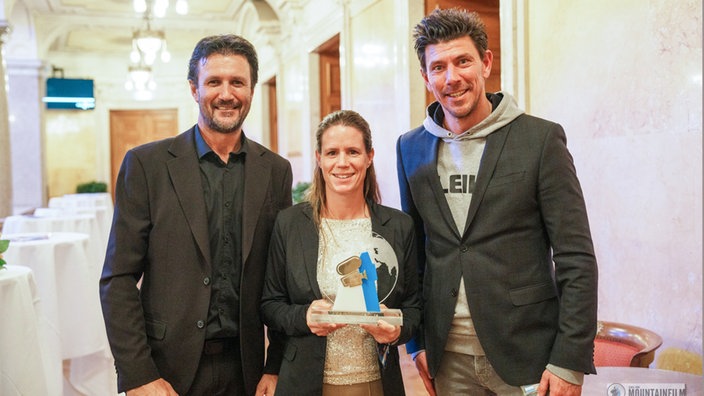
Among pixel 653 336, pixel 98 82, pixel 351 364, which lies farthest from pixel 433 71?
pixel 98 82

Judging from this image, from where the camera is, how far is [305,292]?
79.0 inches

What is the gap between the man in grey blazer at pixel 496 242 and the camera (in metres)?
1.82

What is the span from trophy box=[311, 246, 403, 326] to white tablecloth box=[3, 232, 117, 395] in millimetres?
3142

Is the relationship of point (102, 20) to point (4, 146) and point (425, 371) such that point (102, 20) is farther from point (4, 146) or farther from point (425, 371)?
point (425, 371)

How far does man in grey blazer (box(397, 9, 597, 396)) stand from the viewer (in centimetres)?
182

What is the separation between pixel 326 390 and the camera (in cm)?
200

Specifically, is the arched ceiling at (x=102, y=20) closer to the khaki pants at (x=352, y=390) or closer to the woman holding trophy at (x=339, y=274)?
the woman holding trophy at (x=339, y=274)

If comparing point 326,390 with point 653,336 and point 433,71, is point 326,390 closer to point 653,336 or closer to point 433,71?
point 433,71

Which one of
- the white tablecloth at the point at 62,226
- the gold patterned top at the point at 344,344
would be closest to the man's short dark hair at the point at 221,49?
the gold patterned top at the point at 344,344

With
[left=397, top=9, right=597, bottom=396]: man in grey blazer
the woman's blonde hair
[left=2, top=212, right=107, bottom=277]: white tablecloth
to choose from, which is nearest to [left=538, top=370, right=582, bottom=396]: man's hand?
[left=397, top=9, right=597, bottom=396]: man in grey blazer

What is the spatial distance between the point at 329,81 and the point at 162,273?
758 centimetres

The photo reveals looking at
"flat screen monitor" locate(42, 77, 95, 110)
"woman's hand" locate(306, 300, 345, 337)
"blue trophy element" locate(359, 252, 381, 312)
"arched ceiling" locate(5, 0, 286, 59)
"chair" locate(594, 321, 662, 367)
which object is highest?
"arched ceiling" locate(5, 0, 286, 59)

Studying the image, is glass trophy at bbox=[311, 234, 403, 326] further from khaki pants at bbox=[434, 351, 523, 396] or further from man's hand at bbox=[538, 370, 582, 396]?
man's hand at bbox=[538, 370, 582, 396]

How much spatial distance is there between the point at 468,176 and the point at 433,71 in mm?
345
